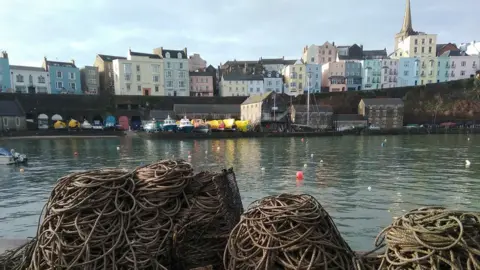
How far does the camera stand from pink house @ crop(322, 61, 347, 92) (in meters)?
90.4

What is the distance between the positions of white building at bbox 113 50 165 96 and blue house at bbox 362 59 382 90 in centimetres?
5895

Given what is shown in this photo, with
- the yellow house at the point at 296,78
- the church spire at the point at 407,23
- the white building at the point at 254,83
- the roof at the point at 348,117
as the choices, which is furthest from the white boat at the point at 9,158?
the church spire at the point at 407,23

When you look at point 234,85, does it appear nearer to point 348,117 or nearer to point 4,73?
point 348,117

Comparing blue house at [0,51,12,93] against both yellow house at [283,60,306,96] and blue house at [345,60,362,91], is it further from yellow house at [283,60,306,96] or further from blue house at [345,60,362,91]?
blue house at [345,60,362,91]

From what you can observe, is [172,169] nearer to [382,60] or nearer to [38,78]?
[38,78]

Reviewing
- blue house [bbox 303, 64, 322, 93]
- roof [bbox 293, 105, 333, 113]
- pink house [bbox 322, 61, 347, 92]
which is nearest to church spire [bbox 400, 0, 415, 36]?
pink house [bbox 322, 61, 347, 92]

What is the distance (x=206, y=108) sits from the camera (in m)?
72.4

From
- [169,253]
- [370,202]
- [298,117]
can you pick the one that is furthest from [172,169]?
[298,117]

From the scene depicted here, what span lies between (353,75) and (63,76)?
80397mm

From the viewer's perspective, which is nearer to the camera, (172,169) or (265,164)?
(172,169)

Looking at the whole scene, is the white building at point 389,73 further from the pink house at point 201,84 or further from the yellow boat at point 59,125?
the yellow boat at point 59,125

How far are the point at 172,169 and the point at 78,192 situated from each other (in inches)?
42.4

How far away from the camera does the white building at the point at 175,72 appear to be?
83125 millimetres

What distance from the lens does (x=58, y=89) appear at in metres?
76.9
